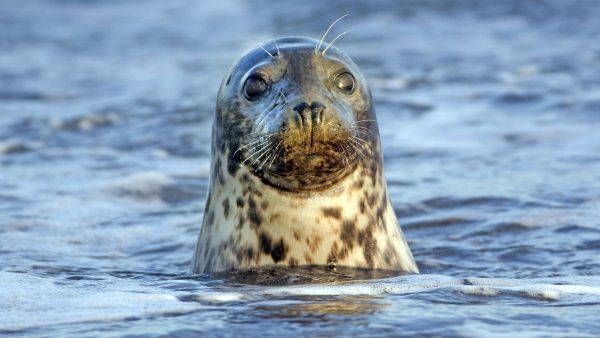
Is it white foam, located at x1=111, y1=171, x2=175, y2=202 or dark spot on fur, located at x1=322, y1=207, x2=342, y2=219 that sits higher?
white foam, located at x1=111, y1=171, x2=175, y2=202

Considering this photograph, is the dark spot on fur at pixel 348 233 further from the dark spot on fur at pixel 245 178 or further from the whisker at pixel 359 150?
the dark spot on fur at pixel 245 178

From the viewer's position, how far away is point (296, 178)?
16.6 feet

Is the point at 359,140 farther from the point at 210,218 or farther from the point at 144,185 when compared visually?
the point at 144,185

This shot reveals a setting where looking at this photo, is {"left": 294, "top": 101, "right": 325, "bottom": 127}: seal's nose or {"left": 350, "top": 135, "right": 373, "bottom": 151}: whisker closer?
{"left": 294, "top": 101, "right": 325, "bottom": 127}: seal's nose

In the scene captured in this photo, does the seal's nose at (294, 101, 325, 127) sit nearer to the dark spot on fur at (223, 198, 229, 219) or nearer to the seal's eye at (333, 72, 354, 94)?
the seal's eye at (333, 72, 354, 94)

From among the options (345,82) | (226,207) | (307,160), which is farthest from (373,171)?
(226,207)

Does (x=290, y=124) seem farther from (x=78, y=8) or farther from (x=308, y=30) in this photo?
(x=78, y=8)

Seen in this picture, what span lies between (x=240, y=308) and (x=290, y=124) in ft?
2.60

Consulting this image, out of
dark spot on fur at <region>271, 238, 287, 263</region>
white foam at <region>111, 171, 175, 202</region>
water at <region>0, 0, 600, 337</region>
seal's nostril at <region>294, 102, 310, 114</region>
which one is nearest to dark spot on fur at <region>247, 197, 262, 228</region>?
dark spot on fur at <region>271, 238, 287, 263</region>

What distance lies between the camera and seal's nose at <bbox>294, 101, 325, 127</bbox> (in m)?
4.82

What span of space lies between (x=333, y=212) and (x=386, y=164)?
3.35m

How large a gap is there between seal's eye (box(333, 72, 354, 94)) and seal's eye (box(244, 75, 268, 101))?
0.91 ft

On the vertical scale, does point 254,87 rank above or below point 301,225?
above

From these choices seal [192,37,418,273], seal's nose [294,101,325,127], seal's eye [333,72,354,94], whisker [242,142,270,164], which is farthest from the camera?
seal's eye [333,72,354,94]
